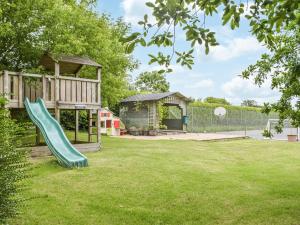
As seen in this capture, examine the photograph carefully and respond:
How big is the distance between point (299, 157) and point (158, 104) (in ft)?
42.4

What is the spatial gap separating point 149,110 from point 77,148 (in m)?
11.9

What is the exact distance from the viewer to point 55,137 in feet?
37.4

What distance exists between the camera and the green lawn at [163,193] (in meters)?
5.48

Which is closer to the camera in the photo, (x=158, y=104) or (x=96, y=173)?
(x=96, y=173)

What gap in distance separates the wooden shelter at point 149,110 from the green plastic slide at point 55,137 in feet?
40.9

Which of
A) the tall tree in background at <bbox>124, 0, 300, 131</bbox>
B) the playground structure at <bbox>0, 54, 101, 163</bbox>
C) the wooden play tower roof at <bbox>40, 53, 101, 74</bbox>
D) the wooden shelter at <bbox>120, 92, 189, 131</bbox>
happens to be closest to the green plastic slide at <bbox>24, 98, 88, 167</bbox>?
the playground structure at <bbox>0, 54, 101, 163</bbox>

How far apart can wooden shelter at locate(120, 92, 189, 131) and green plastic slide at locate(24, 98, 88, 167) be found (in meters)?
12.5

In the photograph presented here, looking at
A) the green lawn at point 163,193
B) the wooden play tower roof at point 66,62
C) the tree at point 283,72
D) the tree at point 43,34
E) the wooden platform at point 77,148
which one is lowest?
the green lawn at point 163,193

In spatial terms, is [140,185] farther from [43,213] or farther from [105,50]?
[105,50]

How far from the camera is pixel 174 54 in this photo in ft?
13.6

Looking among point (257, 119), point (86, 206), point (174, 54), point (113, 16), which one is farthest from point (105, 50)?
point (257, 119)

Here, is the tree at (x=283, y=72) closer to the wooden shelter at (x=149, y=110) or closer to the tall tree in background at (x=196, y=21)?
the tall tree in background at (x=196, y=21)

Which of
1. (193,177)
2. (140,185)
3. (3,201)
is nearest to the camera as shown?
(3,201)

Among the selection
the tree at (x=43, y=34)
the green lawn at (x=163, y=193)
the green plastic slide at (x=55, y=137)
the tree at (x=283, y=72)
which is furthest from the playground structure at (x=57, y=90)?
the tree at (x=283, y=72)
